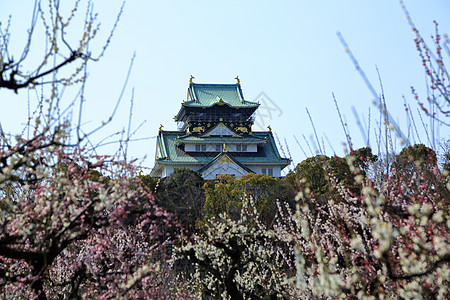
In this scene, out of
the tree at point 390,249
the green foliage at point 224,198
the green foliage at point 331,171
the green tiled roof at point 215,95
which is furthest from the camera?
the green tiled roof at point 215,95

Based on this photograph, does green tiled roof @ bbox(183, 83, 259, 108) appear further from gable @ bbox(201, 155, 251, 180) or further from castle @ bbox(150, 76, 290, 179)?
gable @ bbox(201, 155, 251, 180)

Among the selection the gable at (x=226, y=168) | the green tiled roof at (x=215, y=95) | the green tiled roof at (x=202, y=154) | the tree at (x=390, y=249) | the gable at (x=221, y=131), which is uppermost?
the green tiled roof at (x=215, y=95)

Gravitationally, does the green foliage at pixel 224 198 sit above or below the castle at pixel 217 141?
below

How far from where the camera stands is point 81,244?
8.61 metres

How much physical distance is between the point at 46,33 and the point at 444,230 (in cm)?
416

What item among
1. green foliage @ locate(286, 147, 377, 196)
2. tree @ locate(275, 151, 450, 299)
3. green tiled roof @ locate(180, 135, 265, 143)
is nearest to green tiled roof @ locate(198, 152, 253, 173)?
green tiled roof @ locate(180, 135, 265, 143)

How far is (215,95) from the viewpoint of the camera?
47688 millimetres

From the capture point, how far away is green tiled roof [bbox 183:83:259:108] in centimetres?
4606

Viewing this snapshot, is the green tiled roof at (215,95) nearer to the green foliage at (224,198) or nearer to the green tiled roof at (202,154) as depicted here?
the green tiled roof at (202,154)

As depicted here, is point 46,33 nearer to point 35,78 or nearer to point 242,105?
point 35,78

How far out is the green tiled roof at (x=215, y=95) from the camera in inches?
1813

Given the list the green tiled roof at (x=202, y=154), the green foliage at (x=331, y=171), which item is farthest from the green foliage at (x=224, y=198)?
the green tiled roof at (x=202, y=154)

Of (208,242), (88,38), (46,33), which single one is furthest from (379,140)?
(208,242)

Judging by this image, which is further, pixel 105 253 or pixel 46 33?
pixel 105 253
